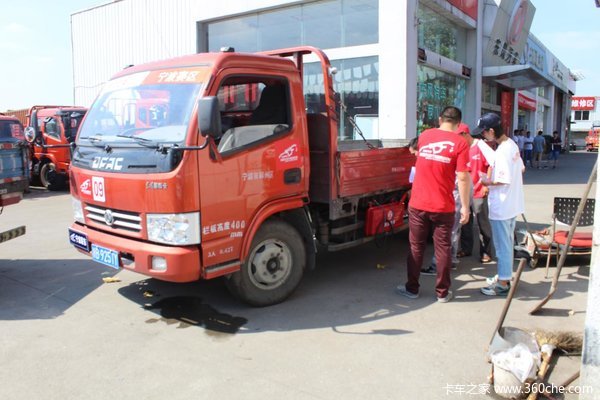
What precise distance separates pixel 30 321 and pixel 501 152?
4778 millimetres

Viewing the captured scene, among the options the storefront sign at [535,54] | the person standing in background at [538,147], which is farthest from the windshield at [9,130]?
the storefront sign at [535,54]

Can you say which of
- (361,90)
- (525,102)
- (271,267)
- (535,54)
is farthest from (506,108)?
(271,267)

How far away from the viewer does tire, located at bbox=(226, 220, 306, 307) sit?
443 cm

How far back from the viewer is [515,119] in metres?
25.3

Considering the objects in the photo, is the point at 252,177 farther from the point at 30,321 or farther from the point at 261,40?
the point at 261,40

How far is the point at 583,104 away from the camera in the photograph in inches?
2299

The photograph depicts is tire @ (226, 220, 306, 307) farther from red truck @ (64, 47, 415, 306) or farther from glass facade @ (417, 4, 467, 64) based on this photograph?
glass facade @ (417, 4, 467, 64)

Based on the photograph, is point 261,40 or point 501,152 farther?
point 261,40

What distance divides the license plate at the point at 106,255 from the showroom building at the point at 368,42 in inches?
148

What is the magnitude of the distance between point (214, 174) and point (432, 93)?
1196cm

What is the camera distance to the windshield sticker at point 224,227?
3943 mm

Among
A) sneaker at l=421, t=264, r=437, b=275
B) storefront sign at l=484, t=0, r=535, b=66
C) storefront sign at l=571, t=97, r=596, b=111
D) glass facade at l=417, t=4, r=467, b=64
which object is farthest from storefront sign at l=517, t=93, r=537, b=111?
storefront sign at l=571, t=97, r=596, b=111

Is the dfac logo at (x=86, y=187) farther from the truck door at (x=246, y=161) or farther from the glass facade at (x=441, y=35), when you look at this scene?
the glass facade at (x=441, y=35)

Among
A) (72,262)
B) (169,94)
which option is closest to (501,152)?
(169,94)
